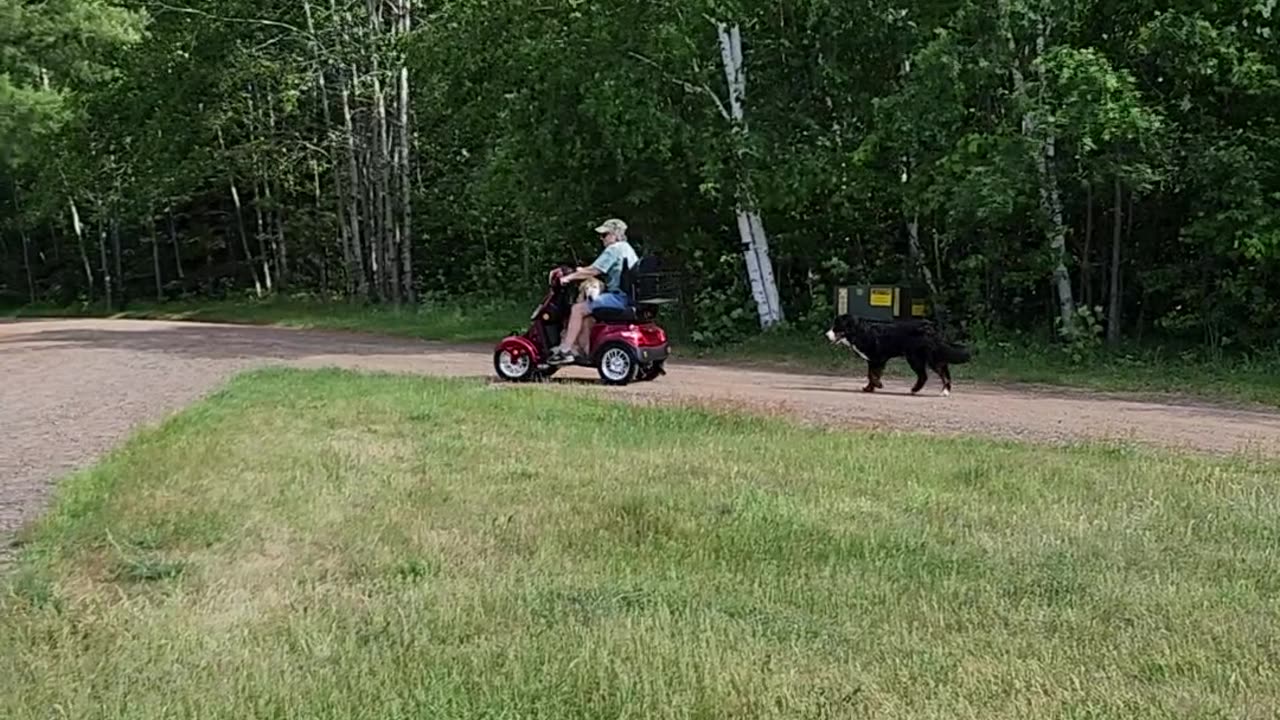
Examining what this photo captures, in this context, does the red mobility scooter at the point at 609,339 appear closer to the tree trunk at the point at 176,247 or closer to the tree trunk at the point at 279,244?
the tree trunk at the point at 279,244

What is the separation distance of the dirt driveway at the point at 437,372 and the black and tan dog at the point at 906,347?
0.31 meters

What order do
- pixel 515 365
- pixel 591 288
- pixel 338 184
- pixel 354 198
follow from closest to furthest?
pixel 591 288
pixel 515 365
pixel 354 198
pixel 338 184

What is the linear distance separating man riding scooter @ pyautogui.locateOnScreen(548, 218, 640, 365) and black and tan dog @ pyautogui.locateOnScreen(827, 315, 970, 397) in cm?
224

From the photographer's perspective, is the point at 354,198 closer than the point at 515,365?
No

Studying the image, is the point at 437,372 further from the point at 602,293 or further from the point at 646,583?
the point at 646,583

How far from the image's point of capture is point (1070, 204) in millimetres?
17047

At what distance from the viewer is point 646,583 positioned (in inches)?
210

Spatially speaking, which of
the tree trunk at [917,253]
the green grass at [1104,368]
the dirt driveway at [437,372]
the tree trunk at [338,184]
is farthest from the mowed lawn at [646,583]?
the tree trunk at [338,184]

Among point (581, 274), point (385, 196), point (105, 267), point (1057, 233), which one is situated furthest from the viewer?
point (105, 267)

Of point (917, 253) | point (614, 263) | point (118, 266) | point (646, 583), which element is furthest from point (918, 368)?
point (118, 266)

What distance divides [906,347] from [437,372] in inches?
212

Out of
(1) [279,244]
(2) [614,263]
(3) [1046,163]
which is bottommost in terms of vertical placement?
(2) [614,263]

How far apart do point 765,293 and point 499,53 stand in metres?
5.54

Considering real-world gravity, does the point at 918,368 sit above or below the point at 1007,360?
above
